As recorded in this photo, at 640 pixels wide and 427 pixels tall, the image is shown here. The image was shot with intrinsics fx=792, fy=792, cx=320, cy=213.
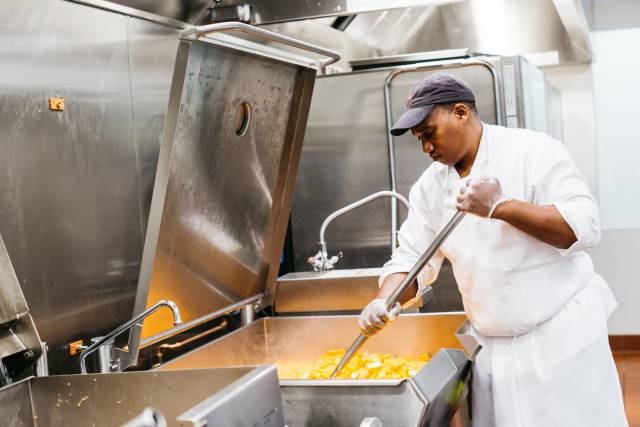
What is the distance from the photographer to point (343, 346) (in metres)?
2.77

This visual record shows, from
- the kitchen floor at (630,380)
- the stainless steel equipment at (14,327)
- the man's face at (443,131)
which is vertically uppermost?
the man's face at (443,131)

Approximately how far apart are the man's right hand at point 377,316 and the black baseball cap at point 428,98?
1.53 ft

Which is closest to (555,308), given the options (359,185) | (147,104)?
(147,104)

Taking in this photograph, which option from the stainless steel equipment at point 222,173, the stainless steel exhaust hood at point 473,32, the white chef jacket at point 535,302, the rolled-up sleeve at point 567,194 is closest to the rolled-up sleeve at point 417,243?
the white chef jacket at point 535,302

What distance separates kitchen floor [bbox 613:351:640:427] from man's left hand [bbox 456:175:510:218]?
2666mm

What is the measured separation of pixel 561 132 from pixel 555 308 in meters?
4.03

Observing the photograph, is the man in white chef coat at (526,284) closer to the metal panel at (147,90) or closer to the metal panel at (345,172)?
the metal panel at (147,90)

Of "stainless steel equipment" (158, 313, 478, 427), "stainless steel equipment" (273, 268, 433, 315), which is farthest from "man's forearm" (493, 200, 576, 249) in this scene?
"stainless steel equipment" (273, 268, 433, 315)

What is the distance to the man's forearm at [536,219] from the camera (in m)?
1.95

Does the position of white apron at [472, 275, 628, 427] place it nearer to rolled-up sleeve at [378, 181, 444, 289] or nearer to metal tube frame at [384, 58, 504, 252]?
rolled-up sleeve at [378, 181, 444, 289]

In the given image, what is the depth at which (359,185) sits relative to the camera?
13.4ft

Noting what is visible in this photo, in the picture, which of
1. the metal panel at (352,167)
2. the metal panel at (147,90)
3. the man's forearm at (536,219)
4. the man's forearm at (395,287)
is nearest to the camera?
the man's forearm at (536,219)

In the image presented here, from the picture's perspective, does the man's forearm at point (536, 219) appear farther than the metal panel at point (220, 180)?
No

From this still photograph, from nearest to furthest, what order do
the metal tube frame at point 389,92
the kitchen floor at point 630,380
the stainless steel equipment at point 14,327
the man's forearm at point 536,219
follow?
1. the stainless steel equipment at point 14,327
2. the man's forearm at point 536,219
3. the metal tube frame at point 389,92
4. the kitchen floor at point 630,380
